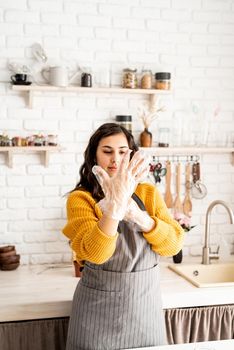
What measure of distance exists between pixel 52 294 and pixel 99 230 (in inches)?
33.5

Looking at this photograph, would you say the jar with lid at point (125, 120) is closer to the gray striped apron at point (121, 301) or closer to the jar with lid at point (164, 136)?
the jar with lid at point (164, 136)

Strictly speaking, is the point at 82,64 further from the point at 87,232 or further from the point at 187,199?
the point at 87,232

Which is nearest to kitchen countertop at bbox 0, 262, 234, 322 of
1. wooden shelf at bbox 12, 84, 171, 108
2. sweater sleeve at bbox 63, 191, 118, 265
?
sweater sleeve at bbox 63, 191, 118, 265

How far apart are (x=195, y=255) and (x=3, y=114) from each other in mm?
1537

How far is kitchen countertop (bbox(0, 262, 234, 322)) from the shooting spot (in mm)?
2484

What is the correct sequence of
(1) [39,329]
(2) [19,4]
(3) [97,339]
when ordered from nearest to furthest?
(3) [97,339], (1) [39,329], (2) [19,4]

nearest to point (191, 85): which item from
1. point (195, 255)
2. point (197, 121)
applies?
point (197, 121)

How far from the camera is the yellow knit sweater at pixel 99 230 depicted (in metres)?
1.92

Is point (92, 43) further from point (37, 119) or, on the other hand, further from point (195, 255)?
point (195, 255)

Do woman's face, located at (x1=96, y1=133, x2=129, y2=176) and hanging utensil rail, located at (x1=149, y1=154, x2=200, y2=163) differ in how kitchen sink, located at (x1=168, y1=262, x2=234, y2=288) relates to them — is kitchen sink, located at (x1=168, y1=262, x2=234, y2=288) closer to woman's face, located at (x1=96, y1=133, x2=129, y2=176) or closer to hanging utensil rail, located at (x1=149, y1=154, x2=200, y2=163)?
hanging utensil rail, located at (x1=149, y1=154, x2=200, y2=163)

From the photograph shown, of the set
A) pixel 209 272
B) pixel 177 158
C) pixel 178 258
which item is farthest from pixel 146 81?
pixel 209 272

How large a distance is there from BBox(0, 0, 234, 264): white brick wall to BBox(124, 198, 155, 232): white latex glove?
1.27m

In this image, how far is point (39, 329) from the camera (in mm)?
2521

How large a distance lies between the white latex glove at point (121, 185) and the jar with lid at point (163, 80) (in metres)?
1.43
